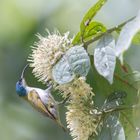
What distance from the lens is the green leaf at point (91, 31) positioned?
107 centimetres

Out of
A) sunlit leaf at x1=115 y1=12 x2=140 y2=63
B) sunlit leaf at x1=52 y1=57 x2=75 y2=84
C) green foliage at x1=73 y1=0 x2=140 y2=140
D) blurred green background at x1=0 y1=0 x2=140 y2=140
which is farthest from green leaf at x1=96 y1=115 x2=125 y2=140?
blurred green background at x1=0 y1=0 x2=140 y2=140

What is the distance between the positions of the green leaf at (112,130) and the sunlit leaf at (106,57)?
6.2 inches

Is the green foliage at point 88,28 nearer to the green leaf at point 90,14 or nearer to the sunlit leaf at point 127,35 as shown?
the green leaf at point 90,14

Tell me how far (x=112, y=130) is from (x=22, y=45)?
239 cm

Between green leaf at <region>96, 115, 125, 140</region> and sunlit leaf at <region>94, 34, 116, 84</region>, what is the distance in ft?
0.52

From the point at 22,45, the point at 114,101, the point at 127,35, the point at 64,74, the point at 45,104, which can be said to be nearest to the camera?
the point at 127,35

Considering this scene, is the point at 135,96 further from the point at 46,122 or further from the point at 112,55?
the point at 46,122

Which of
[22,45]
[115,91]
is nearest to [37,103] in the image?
[115,91]

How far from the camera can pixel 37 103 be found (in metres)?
1.22

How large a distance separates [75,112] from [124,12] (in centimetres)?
187

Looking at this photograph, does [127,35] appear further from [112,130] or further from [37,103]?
[37,103]

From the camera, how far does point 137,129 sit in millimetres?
1069

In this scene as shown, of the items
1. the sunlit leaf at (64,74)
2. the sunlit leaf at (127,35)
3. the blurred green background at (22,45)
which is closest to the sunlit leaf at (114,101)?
the sunlit leaf at (64,74)

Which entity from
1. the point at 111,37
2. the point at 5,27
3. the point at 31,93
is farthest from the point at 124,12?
the point at 111,37
